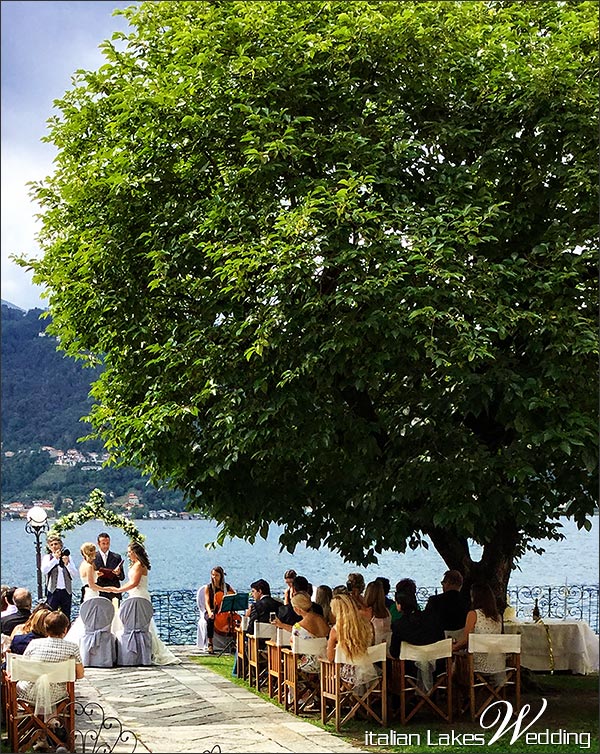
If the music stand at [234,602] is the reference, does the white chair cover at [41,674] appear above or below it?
above

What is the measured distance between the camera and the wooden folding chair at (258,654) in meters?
14.5

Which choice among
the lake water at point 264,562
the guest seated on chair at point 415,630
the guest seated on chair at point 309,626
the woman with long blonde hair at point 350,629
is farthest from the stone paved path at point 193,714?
the lake water at point 264,562

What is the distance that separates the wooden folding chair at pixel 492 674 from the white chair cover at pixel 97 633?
668 centimetres

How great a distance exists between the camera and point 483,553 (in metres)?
14.5

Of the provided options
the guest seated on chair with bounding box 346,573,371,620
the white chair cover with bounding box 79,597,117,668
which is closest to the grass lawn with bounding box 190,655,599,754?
the guest seated on chair with bounding box 346,573,371,620

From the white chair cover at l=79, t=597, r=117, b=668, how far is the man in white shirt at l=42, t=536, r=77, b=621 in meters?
0.35

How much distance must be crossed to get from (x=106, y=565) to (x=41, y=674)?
7.23m

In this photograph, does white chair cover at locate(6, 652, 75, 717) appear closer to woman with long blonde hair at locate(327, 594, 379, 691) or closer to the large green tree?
the large green tree

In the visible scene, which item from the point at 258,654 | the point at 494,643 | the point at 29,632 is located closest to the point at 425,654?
the point at 494,643

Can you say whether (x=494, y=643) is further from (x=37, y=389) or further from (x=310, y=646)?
(x=37, y=389)

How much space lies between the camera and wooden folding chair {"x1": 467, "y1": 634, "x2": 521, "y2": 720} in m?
11.9

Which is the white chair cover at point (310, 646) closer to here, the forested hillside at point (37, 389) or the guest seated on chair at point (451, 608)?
the guest seated on chair at point (451, 608)

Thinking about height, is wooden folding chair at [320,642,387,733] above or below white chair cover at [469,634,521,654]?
Result: below

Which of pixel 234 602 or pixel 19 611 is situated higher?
pixel 19 611
